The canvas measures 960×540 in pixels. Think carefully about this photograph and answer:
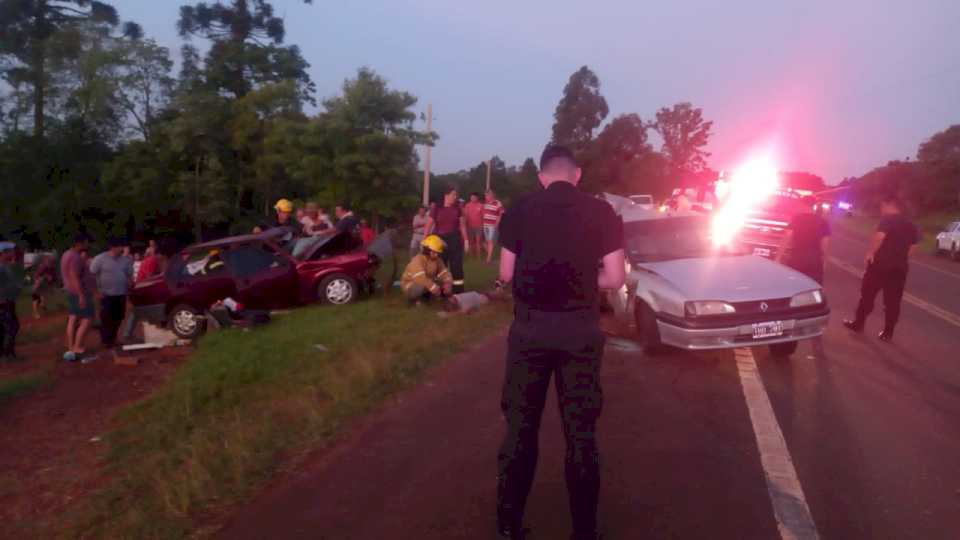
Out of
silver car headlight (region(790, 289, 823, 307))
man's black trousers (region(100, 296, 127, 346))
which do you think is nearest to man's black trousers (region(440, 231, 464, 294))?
man's black trousers (region(100, 296, 127, 346))

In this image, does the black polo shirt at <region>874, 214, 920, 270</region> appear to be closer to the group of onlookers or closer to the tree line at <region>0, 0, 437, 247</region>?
the group of onlookers

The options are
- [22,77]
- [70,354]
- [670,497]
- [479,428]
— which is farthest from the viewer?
[22,77]

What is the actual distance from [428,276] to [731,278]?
16.6 feet

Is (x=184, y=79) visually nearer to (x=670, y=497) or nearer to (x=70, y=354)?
(x=70, y=354)

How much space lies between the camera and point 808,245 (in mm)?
8805

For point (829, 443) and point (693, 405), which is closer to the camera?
point (829, 443)

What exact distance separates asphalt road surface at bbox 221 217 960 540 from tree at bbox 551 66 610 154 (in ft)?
122

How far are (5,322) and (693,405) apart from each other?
1024cm

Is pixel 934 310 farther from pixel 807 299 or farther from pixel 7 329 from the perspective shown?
pixel 7 329

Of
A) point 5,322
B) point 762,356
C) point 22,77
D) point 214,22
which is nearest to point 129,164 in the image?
point 22,77

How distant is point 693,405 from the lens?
19.4ft

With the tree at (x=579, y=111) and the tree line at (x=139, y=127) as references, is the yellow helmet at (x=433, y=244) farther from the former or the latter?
the tree at (x=579, y=111)

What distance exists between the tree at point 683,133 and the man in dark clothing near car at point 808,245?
31594 mm

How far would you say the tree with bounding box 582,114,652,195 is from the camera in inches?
1325
